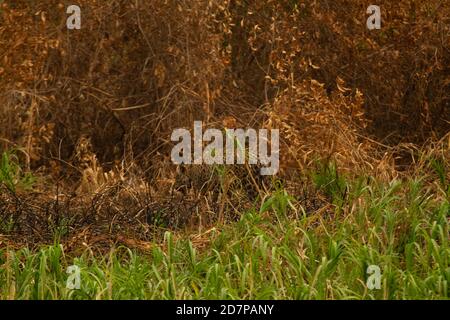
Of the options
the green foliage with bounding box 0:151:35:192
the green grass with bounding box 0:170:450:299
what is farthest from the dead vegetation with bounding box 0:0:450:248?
the green grass with bounding box 0:170:450:299

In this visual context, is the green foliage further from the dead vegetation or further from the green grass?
the green grass

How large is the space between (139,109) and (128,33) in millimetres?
648

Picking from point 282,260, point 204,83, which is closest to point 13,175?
point 204,83

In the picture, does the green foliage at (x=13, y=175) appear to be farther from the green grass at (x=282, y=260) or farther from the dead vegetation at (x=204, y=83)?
the green grass at (x=282, y=260)

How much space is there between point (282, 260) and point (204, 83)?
9.31ft

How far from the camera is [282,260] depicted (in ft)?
20.7

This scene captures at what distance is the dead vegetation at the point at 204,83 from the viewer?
8469mm

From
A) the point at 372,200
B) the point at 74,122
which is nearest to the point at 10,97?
the point at 74,122

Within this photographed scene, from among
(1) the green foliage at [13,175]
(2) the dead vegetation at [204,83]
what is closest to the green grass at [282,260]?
(2) the dead vegetation at [204,83]

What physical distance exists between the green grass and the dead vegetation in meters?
1.23

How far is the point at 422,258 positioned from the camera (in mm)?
6145

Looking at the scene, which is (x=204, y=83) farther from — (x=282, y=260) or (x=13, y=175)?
(x=282, y=260)
